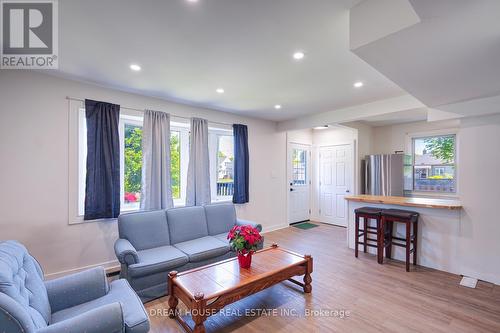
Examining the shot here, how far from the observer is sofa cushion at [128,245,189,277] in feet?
8.29

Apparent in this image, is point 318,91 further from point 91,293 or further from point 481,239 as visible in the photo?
point 91,293

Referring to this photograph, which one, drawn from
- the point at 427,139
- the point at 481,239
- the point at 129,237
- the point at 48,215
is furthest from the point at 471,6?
the point at 427,139

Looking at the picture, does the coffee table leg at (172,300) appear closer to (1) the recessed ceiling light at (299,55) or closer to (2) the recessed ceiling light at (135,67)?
(2) the recessed ceiling light at (135,67)

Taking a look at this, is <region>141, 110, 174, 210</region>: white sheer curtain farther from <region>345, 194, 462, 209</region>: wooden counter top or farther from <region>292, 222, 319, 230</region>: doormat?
<region>292, 222, 319, 230</region>: doormat

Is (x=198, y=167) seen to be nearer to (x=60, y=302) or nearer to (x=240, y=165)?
(x=240, y=165)

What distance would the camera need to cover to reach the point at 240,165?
4.83 metres

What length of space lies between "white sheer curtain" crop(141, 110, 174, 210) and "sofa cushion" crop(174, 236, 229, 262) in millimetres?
835

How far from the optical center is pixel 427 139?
5230 millimetres

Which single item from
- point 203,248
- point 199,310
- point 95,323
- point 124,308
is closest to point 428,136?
point 203,248

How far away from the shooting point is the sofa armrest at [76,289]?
5.91ft

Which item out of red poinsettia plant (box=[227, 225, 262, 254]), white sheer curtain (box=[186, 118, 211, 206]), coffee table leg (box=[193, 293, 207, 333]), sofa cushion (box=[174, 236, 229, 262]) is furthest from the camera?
white sheer curtain (box=[186, 118, 211, 206])

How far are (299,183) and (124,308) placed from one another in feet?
17.2

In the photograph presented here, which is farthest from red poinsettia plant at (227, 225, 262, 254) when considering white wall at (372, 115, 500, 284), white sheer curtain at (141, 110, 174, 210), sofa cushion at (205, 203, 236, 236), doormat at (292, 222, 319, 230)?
doormat at (292, 222, 319, 230)

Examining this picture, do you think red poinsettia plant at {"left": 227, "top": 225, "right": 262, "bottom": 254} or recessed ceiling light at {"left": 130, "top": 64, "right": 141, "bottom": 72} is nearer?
red poinsettia plant at {"left": 227, "top": 225, "right": 262, "bottom": 254}
